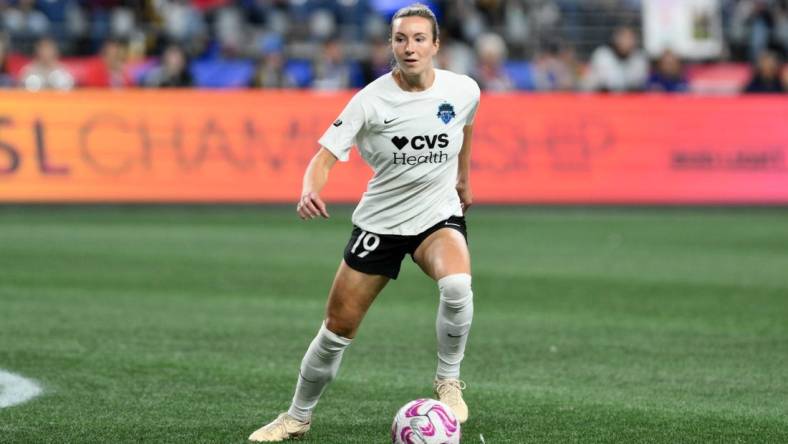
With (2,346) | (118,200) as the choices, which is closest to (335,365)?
(2,346)

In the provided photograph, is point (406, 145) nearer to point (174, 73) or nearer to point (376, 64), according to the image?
point (174, 73)

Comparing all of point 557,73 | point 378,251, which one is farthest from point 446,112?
point 557,73

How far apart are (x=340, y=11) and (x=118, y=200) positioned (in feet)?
25.1

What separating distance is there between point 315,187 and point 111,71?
16385mm

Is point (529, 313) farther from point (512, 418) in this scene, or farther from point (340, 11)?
point (340, 11)

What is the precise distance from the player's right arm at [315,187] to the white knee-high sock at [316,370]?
0.67 meters

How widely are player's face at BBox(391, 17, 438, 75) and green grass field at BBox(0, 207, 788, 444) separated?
181 centimetres

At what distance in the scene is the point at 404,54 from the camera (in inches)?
271

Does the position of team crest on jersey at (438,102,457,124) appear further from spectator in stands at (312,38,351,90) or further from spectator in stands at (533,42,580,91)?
spectator in stands at (533,42,580,91)

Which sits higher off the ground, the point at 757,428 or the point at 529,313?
the point at 757,428

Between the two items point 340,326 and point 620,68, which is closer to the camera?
point 340,326

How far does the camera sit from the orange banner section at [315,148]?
2027cm

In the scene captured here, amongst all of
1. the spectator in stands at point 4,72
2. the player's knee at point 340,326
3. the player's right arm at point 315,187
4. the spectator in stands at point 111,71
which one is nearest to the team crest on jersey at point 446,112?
the player's right arm at point 315,187

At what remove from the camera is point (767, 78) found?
2362cm
